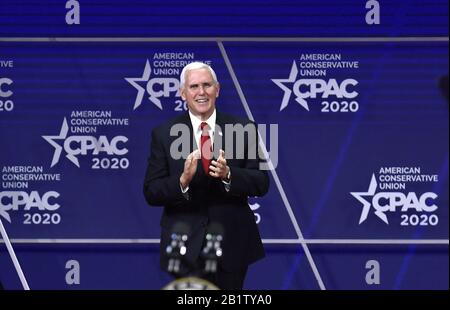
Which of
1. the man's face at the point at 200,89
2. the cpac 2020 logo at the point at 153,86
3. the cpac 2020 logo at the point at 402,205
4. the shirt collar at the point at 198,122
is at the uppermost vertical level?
the cpac 2020 logo at the point at 153,86

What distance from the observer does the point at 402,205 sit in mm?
6152

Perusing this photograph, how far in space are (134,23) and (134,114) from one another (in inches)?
20.7

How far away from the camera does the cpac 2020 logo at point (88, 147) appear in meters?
6.18

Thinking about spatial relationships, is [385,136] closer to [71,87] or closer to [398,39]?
[398,39]

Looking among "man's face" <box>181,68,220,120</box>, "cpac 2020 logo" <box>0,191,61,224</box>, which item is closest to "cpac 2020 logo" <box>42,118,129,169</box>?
"cpac 2020 logo" <box>0,191,61,224</box>

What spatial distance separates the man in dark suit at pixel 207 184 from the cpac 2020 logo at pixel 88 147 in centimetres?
134

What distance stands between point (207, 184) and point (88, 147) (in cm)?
157

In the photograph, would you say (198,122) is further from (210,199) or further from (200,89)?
(210,199)

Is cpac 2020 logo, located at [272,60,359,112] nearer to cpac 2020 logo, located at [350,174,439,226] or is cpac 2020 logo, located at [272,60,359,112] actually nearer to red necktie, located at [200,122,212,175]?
cpac 2020 logo, located at [350,174,439,226]

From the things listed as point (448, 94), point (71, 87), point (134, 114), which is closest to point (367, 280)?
point (448, 94)

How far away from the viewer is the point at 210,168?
14.7 ft

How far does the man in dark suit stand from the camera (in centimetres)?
468

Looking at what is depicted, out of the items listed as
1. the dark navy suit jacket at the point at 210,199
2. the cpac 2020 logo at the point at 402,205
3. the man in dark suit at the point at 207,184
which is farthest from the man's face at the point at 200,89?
the cpac 2020 logo at the point at 402,205

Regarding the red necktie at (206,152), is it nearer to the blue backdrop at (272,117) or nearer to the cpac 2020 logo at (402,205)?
the blue backdrop at (272,117)
